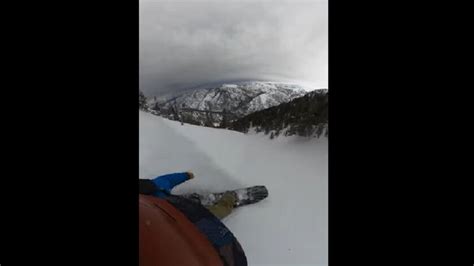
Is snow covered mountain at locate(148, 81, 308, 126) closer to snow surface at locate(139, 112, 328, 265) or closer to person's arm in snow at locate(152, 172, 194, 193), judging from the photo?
snow surface at locate(139, 112, 328, 265)

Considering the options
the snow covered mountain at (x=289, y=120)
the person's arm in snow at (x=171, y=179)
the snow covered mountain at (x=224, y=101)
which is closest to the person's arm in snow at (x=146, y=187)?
the person's arm in snow at (x=171, y=179)

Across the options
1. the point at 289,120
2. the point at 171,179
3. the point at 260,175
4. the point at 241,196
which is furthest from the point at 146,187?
the point at 289,120

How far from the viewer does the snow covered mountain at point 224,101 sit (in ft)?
5.26

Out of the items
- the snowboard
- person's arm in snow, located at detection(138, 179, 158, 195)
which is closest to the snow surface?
the snowboard

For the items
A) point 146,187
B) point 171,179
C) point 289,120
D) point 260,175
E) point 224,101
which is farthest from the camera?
point 224,101

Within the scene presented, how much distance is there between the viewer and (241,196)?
138 cm

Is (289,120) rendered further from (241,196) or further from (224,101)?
(241,196)

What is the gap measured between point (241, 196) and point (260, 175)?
7.2 inches

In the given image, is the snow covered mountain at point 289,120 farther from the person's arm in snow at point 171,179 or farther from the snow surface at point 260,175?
the person's arm in snow at point 171,179
